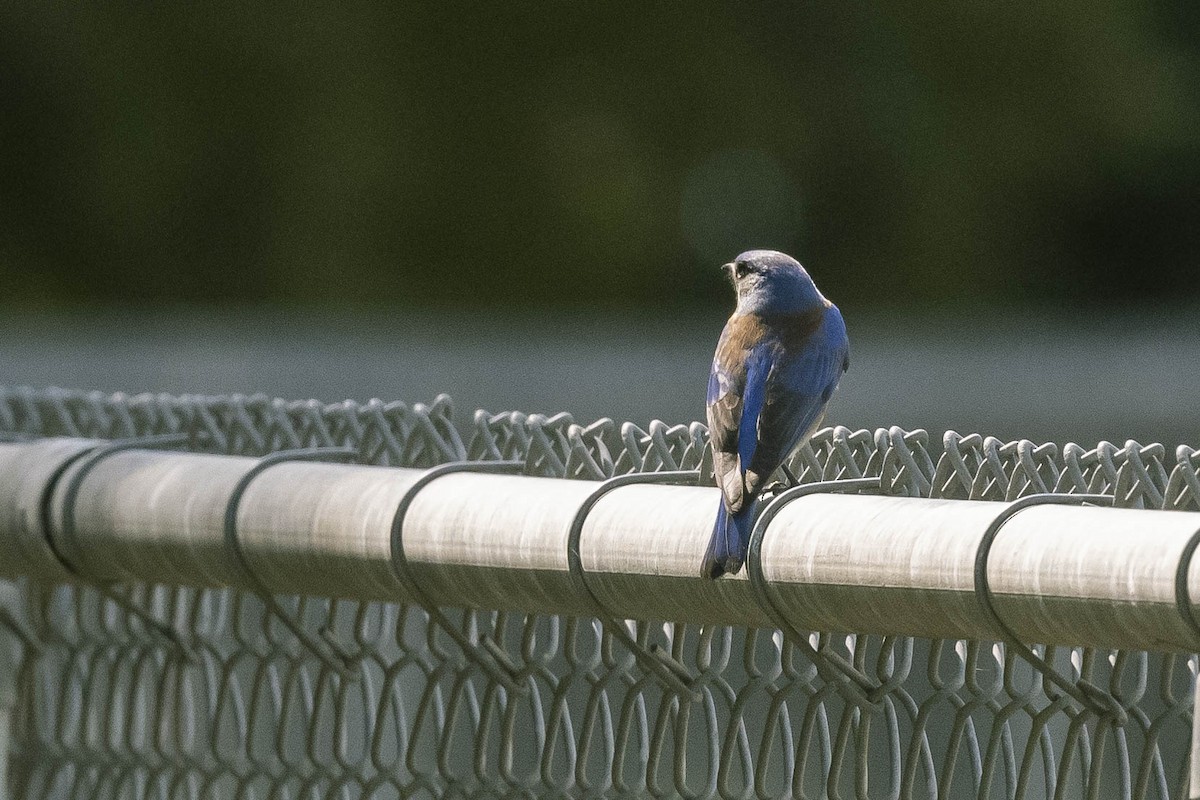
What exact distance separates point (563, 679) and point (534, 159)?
14.1 meters

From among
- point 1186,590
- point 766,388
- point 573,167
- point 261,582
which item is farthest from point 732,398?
point 573,167

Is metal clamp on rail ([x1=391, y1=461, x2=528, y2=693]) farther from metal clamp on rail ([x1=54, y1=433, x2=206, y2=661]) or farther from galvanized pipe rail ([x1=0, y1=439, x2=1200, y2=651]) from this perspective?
metal clamp on rail ([x1=54, y1=433, x2=206, y2=661])

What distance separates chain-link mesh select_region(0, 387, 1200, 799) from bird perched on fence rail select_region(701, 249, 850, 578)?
0.05m

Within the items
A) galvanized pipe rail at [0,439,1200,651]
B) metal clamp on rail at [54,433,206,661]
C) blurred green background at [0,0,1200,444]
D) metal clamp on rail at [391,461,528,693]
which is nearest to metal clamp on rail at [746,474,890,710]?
galvanized pipe rail at [0,439,1200,651]

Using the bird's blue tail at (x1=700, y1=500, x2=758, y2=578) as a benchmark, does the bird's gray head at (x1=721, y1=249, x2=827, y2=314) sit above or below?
above

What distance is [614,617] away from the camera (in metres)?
1.64

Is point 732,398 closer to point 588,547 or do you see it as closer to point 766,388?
point 766,388

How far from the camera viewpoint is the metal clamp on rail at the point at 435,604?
1.74 meters

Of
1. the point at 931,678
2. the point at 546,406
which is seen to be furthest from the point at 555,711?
the point at 546,406

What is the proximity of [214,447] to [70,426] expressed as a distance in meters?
0.28

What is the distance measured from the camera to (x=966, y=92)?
1524cm

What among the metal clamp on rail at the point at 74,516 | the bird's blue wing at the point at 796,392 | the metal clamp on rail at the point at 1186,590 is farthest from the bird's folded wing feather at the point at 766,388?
the metal clamp on rail at the point at 74,516

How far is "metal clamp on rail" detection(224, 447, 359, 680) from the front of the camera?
1.88 m

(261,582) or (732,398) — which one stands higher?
(732,398)
